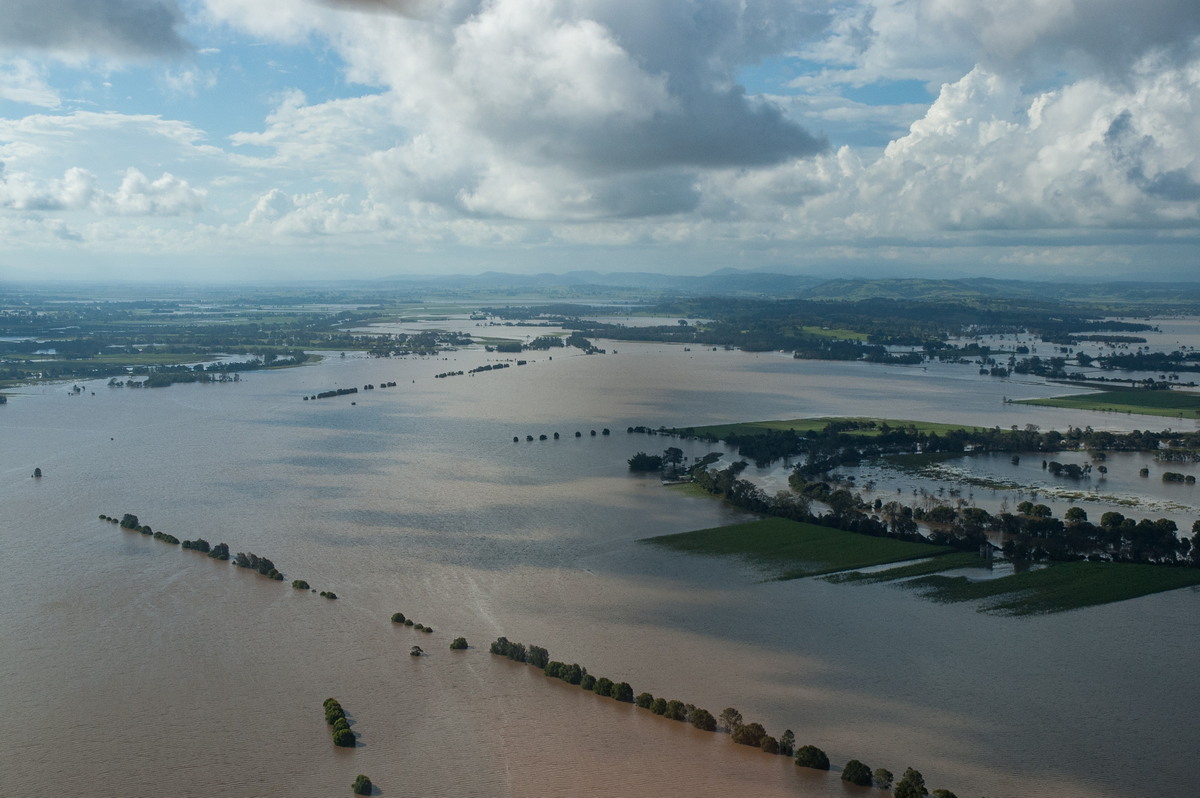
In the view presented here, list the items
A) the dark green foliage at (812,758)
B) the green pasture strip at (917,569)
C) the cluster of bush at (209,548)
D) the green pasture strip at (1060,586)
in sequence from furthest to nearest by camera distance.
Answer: the cluster of bush at (209,548) < the green pasture strip at (917,569) < the green pasture strip at (1060,586) < the dark green foliage at (812,758)

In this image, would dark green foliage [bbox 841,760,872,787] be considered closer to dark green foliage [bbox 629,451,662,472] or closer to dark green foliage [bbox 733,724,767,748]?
dark green foliage [bbox 733,724,767,748]

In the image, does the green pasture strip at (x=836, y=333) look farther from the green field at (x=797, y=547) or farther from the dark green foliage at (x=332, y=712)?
the dark green foliage at (x=332, y=712)

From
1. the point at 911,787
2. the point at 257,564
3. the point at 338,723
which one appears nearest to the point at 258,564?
the point at 257,564

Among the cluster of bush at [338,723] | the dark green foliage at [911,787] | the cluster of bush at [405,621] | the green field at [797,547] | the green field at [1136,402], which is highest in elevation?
the green field at [1136,402]

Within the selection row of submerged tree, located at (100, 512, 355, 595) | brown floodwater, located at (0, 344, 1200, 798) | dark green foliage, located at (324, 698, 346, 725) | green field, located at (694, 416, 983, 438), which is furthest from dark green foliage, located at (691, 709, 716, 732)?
green field, located at (694, 416, 983, 438)

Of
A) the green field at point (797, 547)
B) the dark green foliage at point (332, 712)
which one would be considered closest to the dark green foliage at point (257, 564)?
the dark green foliage at point (332, 712)

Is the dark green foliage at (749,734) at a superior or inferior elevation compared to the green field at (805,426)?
inferior

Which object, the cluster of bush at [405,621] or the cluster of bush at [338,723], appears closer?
the cluster of bush at [338,723]
